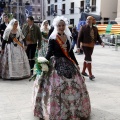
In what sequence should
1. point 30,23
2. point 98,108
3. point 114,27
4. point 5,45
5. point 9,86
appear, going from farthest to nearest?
point 114,27 < point 30,23 < point 5,45 < point 9,86 < point 98,108

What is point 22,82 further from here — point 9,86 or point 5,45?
point 5,45

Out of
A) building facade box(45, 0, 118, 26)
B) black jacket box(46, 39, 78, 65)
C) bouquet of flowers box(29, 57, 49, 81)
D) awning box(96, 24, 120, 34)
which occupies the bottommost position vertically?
awning box(96, 24, 120, 34)

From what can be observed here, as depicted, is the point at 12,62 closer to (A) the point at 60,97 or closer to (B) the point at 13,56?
(B) the point at 13,56

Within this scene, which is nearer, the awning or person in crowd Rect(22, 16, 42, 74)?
person in crowd Rect(22, 16, 42, 74)

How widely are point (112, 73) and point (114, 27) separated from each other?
38.3 ft

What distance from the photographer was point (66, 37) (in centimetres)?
377

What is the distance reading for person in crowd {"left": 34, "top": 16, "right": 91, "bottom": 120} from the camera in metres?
3.49

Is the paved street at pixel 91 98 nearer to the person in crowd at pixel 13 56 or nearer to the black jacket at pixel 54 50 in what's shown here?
the person in crowd at pixel 13 56

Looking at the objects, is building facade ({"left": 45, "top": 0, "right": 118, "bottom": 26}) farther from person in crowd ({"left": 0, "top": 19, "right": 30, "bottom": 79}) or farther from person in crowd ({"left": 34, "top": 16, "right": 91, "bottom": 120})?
person in crowd ({"left": 34, "top": 16, "right": 91, "bottom": 120})

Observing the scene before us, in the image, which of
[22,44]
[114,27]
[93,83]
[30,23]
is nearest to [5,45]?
[22,44]

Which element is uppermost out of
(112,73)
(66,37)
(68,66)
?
(66,37)

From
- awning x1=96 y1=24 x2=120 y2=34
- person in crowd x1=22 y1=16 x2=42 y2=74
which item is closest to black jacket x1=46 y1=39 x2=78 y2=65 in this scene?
person in crowd x1=22 y1=16 x2=42 y2=74

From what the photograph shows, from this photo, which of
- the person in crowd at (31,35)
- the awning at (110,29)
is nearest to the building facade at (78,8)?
the awning at (110,29)

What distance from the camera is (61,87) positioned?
350 centimetres
